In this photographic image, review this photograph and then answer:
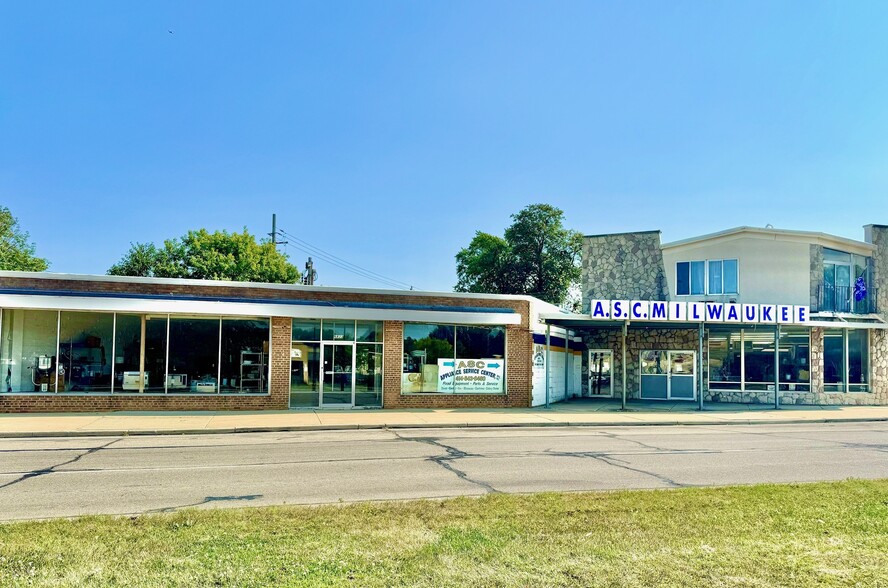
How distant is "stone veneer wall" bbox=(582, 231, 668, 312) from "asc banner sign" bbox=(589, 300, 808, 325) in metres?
5.99

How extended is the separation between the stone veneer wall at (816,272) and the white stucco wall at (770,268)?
7.5 inches

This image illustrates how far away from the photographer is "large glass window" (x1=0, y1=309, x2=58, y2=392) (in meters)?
20.7

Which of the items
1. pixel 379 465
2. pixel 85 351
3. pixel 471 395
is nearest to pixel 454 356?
pixel 471 395

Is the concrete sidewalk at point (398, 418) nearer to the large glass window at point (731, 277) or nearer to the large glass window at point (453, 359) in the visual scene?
the large glass window at point (453, 359)

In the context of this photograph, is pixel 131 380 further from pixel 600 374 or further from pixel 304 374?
pixel 600 374

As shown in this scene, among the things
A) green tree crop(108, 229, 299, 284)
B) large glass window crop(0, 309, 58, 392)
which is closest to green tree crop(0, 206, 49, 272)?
green tree crop(108, 229, 299, 284)

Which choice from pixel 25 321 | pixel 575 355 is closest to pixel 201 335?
pixel 25 321

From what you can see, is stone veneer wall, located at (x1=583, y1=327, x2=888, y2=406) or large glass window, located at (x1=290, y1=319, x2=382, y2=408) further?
stone veneer wall, located at (x1=583, y1=327, x2=888, y2=406)

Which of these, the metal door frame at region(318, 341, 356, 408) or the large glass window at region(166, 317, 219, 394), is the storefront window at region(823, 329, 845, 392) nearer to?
the metal door frame at region(318, 341, 356, 408)

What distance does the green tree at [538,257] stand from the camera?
173ft

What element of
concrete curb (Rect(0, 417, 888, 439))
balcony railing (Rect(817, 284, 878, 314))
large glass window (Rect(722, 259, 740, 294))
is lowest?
concrete curb (Rect(0, 417, 888, 439))

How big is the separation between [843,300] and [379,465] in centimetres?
2569

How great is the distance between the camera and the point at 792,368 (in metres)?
29.0

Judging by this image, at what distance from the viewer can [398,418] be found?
20547mm
